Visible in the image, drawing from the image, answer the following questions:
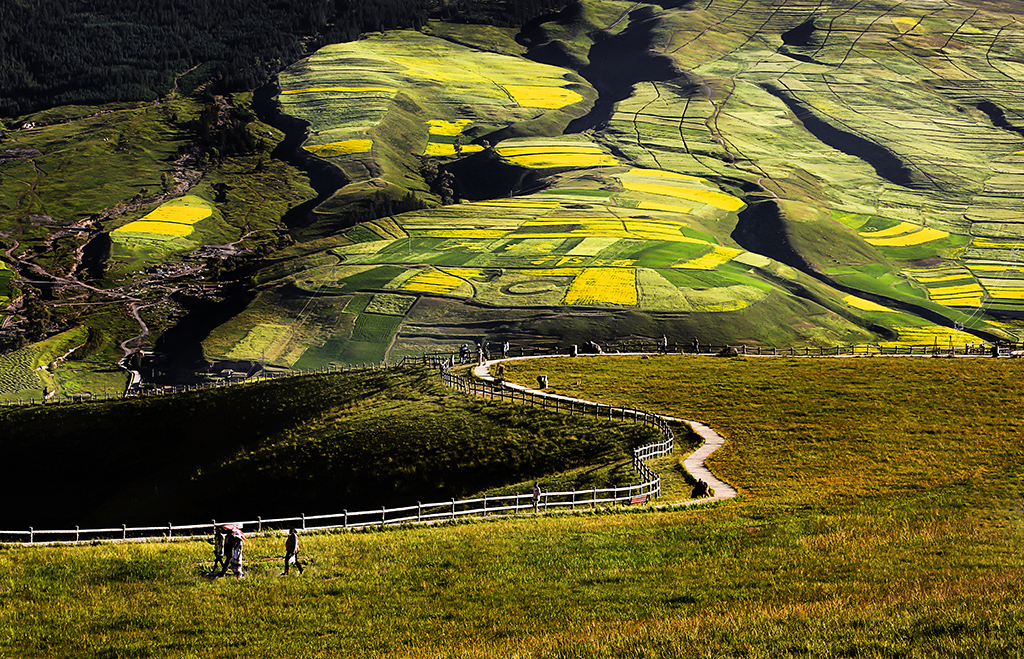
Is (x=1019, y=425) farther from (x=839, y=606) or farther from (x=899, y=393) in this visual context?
(x=839, y=606)

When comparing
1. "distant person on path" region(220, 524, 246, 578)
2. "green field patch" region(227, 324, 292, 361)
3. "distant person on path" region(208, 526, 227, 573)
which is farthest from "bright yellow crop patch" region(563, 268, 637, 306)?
"distant person on path" region(220, 524, 246, 578)

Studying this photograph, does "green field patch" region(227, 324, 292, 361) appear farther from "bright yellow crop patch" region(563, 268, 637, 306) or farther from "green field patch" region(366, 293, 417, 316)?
"bright yellow crop patch" region(563, 268, 637, 306)

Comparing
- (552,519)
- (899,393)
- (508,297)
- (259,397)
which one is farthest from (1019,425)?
(508,297)

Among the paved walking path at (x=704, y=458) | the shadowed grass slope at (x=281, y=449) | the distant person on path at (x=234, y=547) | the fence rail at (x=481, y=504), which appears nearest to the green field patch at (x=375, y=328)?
the shadowed grass slope at (x=281, y=449)

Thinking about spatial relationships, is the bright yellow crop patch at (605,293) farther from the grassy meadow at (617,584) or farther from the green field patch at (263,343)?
the grassy meadow at (617,584)

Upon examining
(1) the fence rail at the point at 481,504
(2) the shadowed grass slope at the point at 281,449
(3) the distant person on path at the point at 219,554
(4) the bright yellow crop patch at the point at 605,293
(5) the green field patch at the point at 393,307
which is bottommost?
(5) the green field patch at the point at 393,307

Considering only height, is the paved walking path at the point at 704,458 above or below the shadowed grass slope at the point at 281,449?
above
